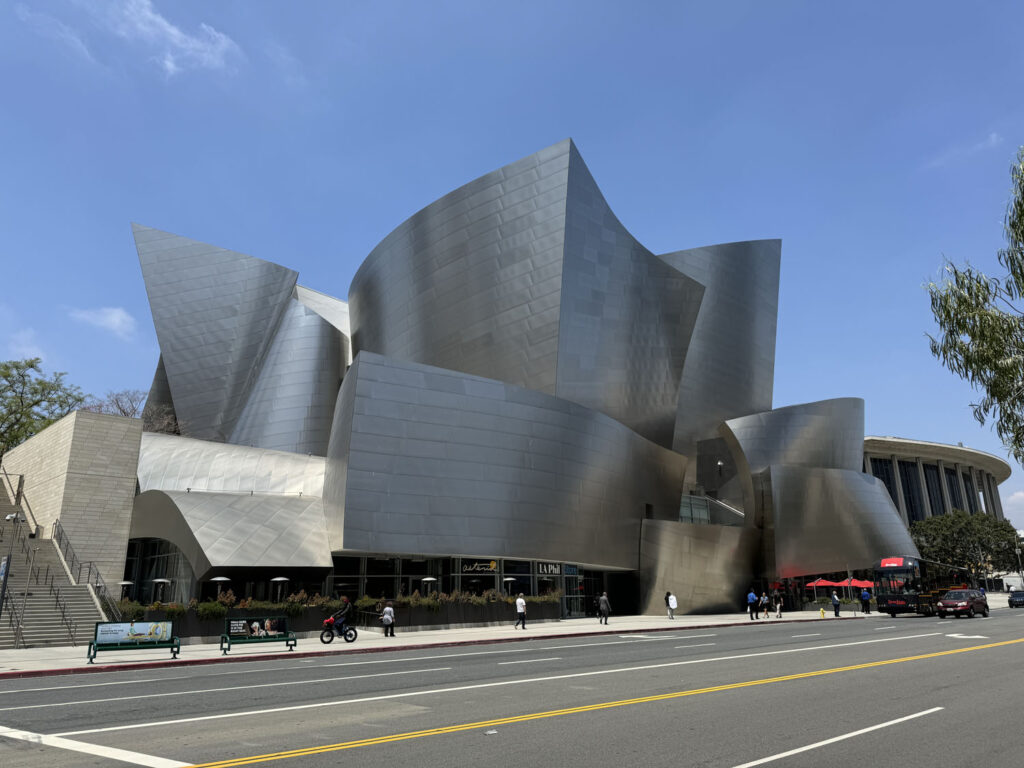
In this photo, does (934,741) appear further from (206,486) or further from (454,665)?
(206,486)

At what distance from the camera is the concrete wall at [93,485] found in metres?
31.3

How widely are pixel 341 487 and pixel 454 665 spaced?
16.7 metres

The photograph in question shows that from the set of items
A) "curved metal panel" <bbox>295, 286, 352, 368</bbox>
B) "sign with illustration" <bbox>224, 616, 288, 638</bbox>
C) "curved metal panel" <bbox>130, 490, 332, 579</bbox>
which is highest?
"curved metal panel" <bbox>295, 286, 352, 368</bbox>

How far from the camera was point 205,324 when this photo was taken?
51000 millimetres

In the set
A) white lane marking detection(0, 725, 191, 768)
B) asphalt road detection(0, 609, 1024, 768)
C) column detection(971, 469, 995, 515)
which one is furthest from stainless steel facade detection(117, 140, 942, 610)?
column detection(971, 469, 995, 515)

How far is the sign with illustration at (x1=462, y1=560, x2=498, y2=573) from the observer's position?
32.8 metres

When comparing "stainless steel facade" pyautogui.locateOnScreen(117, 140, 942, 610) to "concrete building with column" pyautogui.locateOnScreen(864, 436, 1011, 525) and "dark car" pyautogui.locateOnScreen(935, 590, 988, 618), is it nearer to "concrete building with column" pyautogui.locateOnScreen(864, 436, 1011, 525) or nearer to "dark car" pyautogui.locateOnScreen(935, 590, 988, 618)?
"dark car" pyautogui.locateOnScreen(935, 590, 988, 618)

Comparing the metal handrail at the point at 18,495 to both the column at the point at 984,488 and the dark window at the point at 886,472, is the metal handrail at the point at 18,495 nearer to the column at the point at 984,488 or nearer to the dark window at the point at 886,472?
the dark window at the point at 886,472

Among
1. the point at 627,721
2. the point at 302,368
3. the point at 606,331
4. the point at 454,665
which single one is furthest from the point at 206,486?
the point at 627,721

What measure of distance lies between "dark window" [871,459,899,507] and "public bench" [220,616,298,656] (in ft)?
329

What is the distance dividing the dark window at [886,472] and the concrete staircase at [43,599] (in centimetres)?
10203

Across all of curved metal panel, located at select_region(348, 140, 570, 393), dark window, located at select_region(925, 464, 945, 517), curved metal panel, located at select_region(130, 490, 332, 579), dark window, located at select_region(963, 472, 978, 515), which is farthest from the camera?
dark window, located at select_region(963, 472, 978, 515)

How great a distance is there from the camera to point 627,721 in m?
8.20

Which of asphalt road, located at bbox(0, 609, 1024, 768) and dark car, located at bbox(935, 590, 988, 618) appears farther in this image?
dark car, located at bbox(935, 590, 988, 618)
